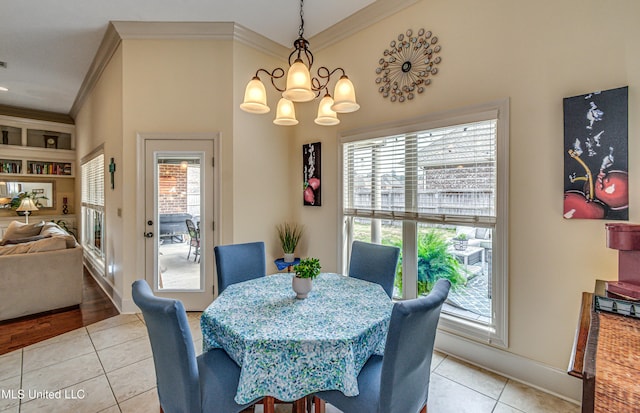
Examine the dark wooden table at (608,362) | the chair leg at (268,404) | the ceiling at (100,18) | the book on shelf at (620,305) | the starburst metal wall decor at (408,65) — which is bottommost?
the chair leg at (268,404)

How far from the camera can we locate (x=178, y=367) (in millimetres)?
1206

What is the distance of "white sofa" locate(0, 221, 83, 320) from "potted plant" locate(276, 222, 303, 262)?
244 cm

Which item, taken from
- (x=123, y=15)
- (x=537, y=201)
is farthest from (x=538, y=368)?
(x=123, y=15)

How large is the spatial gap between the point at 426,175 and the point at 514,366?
5.33 ft

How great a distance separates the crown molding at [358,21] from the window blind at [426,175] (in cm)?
120

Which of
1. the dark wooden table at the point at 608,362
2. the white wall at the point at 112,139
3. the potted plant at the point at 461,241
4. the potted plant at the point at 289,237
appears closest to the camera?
the dark wooden table at the point at 608,362

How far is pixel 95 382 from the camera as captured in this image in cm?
211

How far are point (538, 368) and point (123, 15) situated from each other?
4.89 m

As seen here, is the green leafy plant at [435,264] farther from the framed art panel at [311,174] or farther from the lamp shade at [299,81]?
the lamp shade at [299,81]

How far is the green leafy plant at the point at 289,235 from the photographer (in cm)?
360

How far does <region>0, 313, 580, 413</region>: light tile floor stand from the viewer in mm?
1879

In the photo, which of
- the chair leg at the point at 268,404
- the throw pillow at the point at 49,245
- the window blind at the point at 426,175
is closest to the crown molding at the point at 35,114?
the throw pillow at the point at 49,245

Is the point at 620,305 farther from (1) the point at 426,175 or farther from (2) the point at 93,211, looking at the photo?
(2) the point at 93,211

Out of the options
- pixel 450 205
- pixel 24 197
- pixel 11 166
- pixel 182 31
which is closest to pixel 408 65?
pixel 450 205
